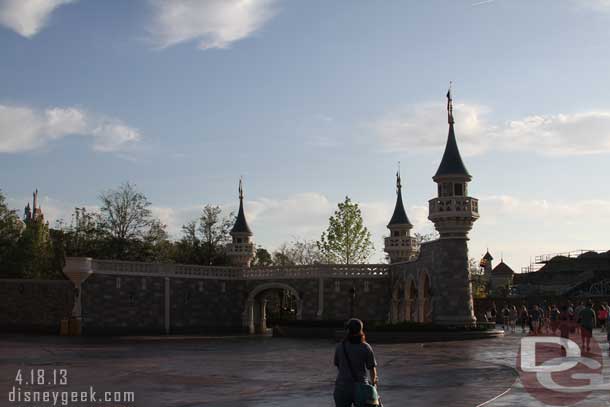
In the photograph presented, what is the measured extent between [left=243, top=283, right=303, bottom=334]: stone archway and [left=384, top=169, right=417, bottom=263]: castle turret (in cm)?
876

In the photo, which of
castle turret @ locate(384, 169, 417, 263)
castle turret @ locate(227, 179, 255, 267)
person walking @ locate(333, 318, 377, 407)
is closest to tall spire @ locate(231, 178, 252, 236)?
castle turret @ locate(227, 179, 255, 267)

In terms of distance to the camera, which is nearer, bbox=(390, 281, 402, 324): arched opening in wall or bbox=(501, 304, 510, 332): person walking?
bbox=(501, 304, 510, 332): person walking

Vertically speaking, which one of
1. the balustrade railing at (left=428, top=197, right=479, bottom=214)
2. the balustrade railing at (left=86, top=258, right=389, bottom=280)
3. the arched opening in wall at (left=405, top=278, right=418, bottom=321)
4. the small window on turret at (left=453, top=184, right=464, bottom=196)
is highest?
the small window on turret at (left=453, top=184, right=464, bottom=196)

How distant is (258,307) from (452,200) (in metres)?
22.6

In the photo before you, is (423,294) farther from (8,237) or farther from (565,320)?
(8,237)

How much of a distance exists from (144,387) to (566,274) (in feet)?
220

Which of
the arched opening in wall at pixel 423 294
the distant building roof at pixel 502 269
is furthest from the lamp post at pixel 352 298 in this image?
the distant building roof at pixel 502 269

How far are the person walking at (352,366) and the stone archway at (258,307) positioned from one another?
136 feet

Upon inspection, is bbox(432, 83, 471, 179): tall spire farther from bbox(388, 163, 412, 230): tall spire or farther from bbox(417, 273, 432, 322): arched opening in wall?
bbox(388, 163, 412, 230): tall spire

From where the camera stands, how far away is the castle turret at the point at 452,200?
37.8 metres

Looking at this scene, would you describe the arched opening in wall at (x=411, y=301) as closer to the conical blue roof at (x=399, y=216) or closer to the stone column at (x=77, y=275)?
the conical blue roof at (x=399, y=216)

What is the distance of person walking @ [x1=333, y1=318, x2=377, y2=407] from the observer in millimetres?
9195

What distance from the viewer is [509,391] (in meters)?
14.7

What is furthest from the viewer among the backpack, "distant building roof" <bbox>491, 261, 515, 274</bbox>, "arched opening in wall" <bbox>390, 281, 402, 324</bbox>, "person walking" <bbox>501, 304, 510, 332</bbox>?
"distant building roof" <bbox>491, 261, 515, 274</bbox>
